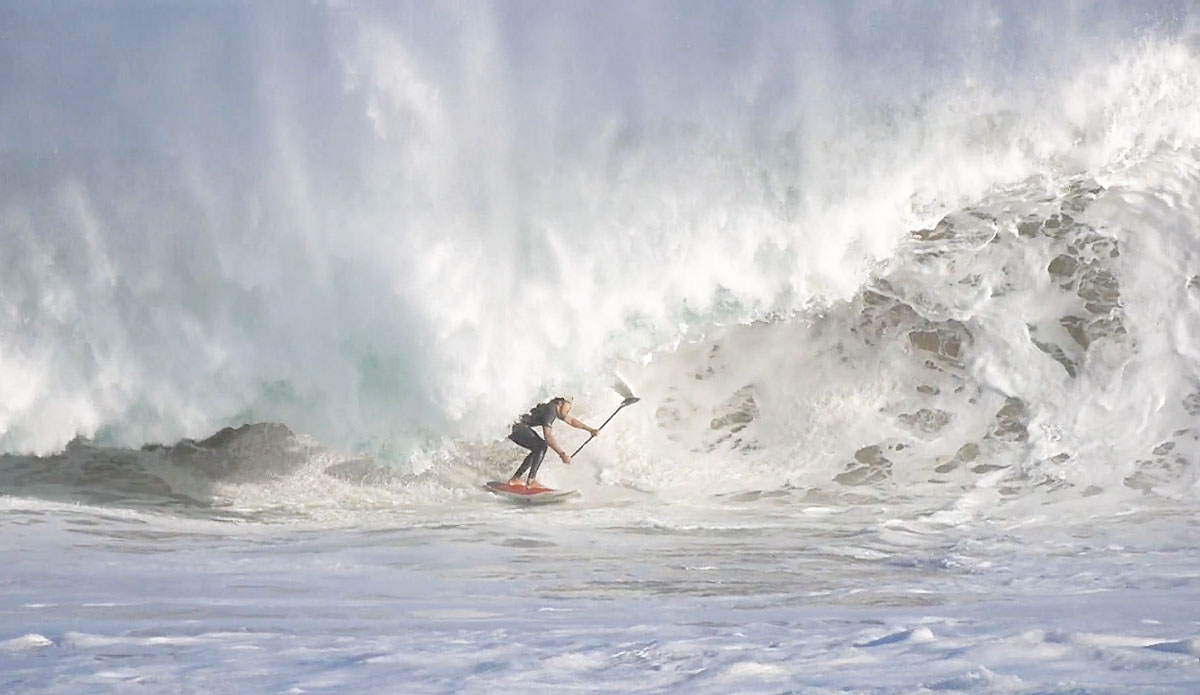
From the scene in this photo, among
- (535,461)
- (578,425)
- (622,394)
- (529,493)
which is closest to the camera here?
(529,493)

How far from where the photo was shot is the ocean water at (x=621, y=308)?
8156mm

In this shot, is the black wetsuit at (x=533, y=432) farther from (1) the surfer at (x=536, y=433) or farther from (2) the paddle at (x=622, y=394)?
(2) the paddle at (x=622, y=394)

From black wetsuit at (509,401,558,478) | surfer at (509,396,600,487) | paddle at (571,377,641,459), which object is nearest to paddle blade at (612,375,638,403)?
paddle at (571,377,641,459)

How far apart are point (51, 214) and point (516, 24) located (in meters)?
4.22

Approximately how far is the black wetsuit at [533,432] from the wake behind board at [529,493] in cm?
15

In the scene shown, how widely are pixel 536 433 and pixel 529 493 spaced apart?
523 mm

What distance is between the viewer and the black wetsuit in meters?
8.84

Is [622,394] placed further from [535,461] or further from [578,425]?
[535,461]

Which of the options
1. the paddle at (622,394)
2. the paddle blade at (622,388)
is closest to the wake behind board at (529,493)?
the paddle at (622,394)

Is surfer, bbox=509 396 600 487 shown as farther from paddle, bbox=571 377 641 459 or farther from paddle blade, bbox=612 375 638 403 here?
paddle blade, bbox=612 375 638 403

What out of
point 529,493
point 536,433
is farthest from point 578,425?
point 529,493

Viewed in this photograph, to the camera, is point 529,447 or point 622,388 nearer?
point 529,447

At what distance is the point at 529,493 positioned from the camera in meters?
8.60

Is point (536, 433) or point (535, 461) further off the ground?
point (536, 433)
